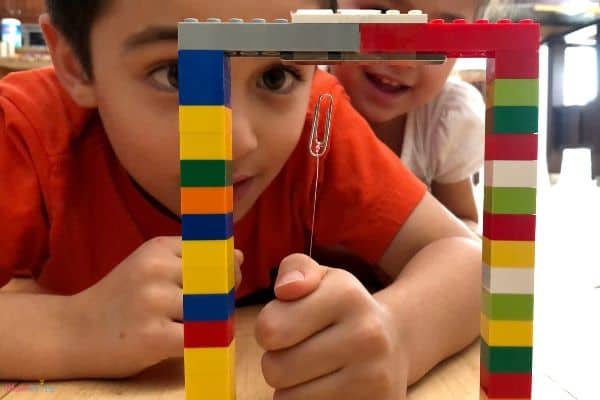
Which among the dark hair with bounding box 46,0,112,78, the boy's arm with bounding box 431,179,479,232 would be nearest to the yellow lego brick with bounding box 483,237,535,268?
the dark hair with bounding box 46,0,112,78

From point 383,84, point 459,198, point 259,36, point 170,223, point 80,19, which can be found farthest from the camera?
point 459,198

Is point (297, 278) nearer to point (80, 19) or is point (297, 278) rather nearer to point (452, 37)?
point (452, 37)

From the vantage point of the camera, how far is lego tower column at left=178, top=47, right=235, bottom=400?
33cm

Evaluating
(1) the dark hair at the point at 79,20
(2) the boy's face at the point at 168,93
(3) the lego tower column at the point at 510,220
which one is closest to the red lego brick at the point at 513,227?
(3) the lego tower column at the point at 510,220

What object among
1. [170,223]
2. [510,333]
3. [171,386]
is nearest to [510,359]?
[510,333]

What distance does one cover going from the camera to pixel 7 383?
0.50 m

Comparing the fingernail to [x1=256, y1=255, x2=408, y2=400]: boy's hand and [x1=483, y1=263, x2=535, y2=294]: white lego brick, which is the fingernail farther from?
[x1=483, y1=263, x2=535, y2=294]: white lego brick

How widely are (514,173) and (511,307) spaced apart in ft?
0.23

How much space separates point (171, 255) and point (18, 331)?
13 centimetres

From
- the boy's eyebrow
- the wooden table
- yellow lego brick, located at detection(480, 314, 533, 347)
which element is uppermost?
the boy's eyebrow

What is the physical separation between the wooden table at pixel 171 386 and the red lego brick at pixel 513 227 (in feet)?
0.59

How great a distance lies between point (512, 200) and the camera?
339 millimetres

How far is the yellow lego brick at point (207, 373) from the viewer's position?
0.35 meters

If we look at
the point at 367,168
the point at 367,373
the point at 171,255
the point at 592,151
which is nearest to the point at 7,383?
the point at 171,255
